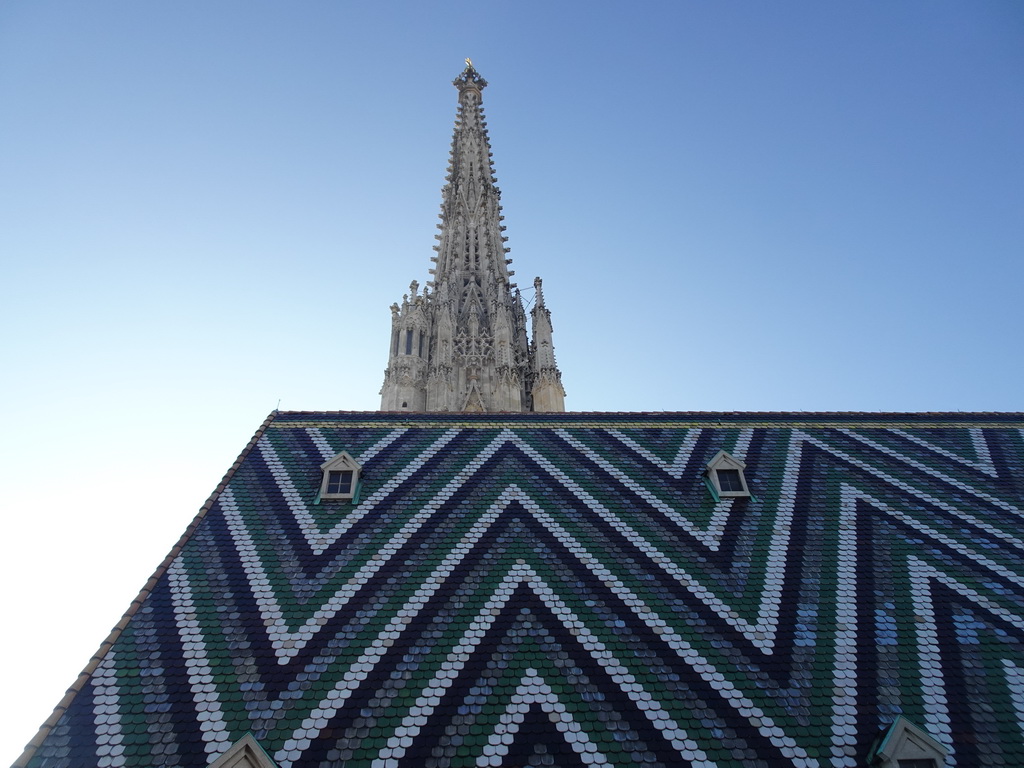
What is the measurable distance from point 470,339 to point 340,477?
44.8 feet

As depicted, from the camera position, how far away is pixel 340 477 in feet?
32.0

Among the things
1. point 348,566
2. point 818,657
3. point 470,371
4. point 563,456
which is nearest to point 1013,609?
point 818,657

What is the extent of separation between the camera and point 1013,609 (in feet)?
25.5

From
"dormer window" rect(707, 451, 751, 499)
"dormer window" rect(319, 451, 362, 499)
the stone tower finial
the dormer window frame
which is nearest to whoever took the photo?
the dormer window frame

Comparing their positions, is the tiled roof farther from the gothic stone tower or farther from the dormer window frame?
the gothic stone tower

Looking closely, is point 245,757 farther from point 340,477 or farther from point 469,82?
point 469,82

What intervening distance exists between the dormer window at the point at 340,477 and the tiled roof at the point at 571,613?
0.24 meters

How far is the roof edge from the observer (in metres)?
5.83

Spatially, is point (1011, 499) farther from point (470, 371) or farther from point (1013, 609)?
point (470, 371)

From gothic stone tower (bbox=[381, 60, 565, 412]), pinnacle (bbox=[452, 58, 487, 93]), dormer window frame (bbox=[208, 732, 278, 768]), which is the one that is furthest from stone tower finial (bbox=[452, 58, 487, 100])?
dormer window frame (bbox=[208, 732, 278, 768])

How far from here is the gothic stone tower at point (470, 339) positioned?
21.2m

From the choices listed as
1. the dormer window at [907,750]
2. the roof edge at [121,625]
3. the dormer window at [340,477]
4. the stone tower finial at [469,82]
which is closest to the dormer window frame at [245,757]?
the roof edge at [121,625]

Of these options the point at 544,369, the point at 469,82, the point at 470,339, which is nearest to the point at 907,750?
the point at 544,369

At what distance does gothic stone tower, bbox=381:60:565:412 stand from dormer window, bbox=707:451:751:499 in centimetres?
1085
